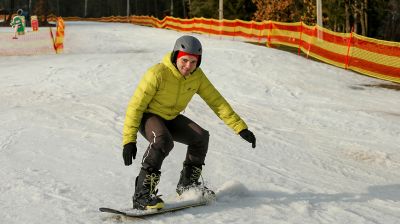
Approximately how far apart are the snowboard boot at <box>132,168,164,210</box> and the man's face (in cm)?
86

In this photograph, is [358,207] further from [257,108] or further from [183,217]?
[257,108]

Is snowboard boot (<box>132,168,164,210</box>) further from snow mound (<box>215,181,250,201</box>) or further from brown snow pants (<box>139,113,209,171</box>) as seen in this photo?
snow mound (<box>215,181,250,201</box>)

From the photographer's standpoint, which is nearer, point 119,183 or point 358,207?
point 358,207

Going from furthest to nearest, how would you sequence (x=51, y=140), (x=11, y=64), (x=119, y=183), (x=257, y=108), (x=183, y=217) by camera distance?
(x=11, y=64) < (x=257, y=108) < (x=51, y=140) < (x=119, y=183) < (x=183, y=217)

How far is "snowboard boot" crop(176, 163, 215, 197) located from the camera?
15.3ft

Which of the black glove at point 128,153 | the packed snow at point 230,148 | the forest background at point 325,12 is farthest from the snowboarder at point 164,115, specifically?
the forest background at point 325,12

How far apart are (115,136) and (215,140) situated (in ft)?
4.84

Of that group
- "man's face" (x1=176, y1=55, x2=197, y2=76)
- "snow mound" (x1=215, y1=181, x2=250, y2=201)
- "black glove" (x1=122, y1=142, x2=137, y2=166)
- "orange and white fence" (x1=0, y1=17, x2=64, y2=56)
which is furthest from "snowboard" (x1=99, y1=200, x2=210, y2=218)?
"orange and white fence" (x1=0, y1=17, x2=64, y2=56)

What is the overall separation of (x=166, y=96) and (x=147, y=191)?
800mm

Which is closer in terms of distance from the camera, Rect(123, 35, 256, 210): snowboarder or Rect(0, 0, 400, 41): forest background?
Rect(123, 35, 256, 210): snowboarder

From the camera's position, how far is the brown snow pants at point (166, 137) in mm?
4164

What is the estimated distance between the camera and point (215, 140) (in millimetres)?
7695

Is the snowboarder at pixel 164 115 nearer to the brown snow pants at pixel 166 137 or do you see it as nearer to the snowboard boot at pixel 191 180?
the brown snow pants at pixel 166 137

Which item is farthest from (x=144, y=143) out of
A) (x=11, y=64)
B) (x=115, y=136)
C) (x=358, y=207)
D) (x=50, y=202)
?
(x=11, y=64)
